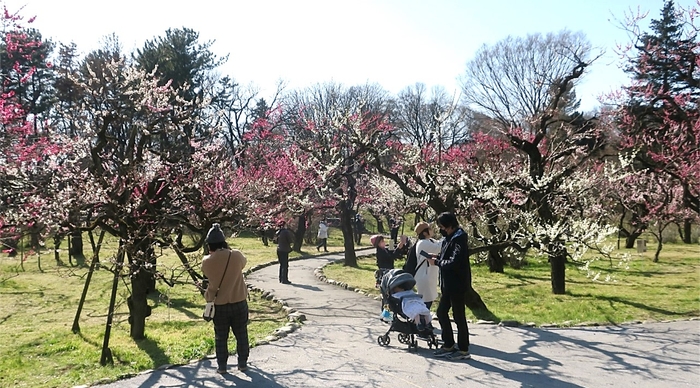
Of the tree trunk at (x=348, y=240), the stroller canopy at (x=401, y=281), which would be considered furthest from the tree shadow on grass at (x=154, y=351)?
the tree trunk at (x=348, y=240)

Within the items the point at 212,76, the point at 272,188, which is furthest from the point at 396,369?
the point at 212,76

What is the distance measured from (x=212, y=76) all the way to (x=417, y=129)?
17.4 m

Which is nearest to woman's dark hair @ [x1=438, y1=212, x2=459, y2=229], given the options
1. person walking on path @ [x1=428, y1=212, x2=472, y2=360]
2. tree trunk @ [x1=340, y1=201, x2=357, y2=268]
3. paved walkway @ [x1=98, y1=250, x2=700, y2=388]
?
person walking on path @ [x1=428, y1=212, x2=472, y2=360]

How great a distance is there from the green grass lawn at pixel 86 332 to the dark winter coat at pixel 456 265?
3.01 metres

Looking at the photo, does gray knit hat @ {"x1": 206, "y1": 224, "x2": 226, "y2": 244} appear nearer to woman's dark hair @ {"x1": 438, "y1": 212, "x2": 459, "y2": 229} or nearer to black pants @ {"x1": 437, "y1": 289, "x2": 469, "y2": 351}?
woman's dark hair @ {"x1": 438, "y1": 212, "x2": 459, "y2": 229}

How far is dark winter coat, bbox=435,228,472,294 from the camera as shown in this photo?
20.5 feet

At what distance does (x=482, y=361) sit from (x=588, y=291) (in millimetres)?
7784

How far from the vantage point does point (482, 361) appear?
622cm

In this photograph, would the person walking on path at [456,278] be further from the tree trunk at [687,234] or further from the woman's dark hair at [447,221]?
the tree trunk at [687,234]

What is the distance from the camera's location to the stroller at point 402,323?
6.70 metres

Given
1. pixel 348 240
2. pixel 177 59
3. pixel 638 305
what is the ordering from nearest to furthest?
pixel 638 305 → pixel 348 240 → pixel 177 59

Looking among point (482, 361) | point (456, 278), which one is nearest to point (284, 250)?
point (456, 278)

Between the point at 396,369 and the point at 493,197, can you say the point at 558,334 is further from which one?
the point at 493,197

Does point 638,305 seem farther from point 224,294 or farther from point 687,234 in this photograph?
point 687,234
